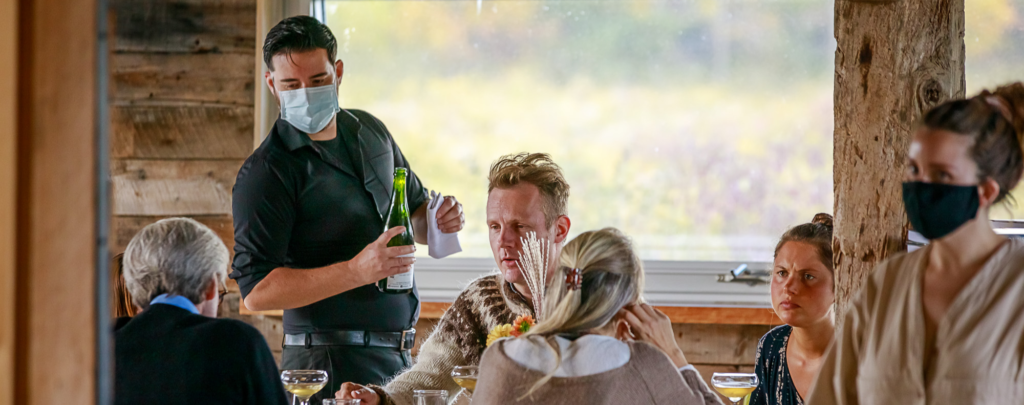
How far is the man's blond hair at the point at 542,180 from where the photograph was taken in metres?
1.93

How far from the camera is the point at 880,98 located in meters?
1.54

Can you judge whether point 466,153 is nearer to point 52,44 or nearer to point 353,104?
point 353,104

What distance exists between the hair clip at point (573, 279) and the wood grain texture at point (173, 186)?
6.44 feet

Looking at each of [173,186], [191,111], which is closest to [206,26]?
[191,111]

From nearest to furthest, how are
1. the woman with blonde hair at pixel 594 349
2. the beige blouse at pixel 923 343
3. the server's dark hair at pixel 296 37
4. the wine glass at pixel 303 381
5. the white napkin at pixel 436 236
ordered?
the beige blouse at pixel 923 343 < the woman with blonde hair at pixel 594 349 < the wine glass at pixel 303 381 < the server's dark hair at pixel 296 37 < the white napkin at pixel 436 236

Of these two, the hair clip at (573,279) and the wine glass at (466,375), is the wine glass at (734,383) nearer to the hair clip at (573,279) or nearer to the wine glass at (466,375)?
the hair clip at (573,279)

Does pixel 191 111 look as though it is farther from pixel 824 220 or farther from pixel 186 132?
pixel 824 220

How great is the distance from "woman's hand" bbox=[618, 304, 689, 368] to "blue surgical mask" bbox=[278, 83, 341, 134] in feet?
3.52

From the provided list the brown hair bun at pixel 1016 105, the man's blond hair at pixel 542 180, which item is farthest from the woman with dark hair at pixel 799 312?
the brown hair bun at pixel 1016 105

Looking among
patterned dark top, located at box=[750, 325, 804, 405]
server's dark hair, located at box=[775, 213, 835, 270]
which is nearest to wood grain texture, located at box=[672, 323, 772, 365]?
patterned dark top, located at box=[750, 325, 804, 405]

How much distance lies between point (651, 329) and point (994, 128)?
0.61 m

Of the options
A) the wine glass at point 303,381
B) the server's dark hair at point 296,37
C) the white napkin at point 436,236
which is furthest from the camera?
the white napkin at point 436,236

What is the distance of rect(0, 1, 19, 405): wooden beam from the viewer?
0.72m

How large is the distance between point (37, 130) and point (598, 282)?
2.81ft
